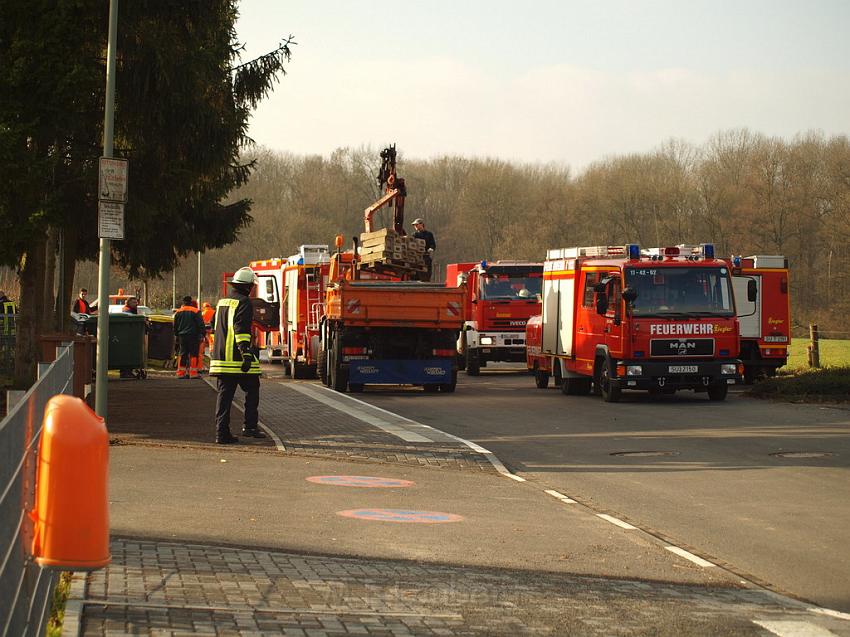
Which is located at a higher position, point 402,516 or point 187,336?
point 187,336

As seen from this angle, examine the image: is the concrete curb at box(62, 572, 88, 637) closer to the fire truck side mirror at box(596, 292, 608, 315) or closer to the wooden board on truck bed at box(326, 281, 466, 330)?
the fire truck side mirror at box(596, 292, 608, 315)

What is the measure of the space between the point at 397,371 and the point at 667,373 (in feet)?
18.2

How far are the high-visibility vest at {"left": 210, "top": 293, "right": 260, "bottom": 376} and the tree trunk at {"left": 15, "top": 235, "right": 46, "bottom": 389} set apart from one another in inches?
313

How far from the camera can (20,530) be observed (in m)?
4.85

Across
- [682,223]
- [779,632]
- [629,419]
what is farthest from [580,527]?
[682,223]

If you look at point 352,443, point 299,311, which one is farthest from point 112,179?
point 299,311

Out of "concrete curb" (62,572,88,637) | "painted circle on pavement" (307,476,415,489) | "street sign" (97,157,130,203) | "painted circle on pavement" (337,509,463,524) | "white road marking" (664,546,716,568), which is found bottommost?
"white road marking" (664,546,716,568)

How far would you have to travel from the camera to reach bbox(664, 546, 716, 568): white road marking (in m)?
8.44

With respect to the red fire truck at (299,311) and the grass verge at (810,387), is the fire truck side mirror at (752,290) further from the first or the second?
the red fire truck at (299,311)

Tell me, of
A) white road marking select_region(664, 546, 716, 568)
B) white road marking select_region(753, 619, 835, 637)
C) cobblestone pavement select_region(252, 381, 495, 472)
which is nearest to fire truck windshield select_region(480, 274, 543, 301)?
cobblestone pavement select_region(252, 381, 495, 472)

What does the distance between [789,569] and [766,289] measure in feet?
71.5

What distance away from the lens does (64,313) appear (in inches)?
1062

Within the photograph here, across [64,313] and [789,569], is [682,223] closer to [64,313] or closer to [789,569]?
[64,313]

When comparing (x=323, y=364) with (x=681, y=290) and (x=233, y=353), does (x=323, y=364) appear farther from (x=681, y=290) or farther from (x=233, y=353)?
(x=233, y=353)
